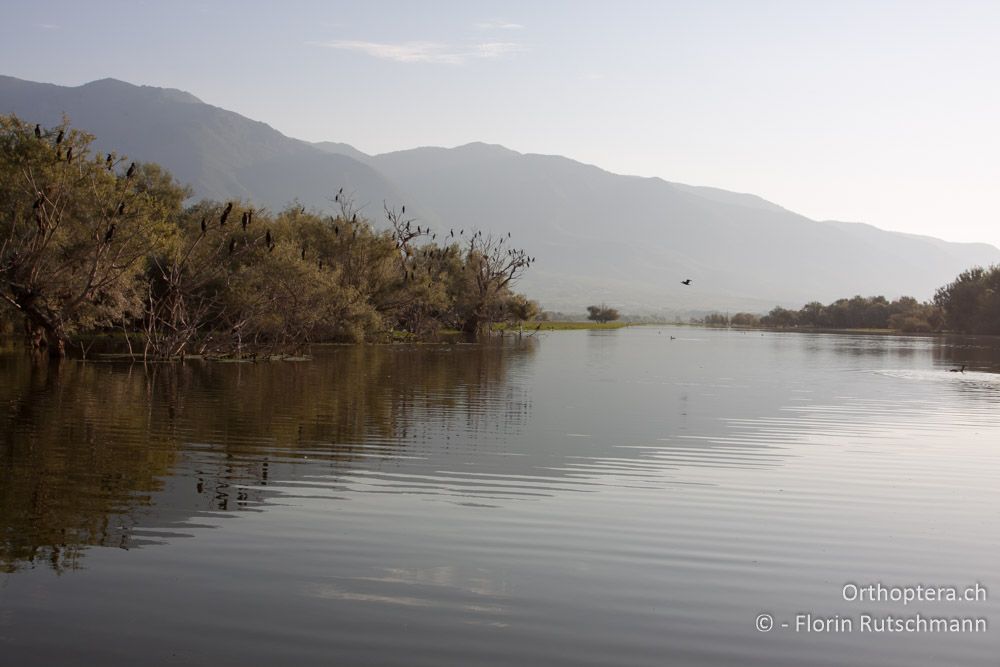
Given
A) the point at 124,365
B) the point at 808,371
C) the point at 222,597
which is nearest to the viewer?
the point at 222,597

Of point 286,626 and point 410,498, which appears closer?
point 286,626

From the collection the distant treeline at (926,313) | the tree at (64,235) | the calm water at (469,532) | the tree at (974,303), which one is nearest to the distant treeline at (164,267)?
the tree at (64,235)

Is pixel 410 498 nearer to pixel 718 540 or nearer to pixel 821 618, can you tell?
pixel 718 540

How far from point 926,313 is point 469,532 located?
171 meters

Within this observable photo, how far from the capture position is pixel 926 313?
168m

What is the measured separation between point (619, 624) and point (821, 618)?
2.39 m

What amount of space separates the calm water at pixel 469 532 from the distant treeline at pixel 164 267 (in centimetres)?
1615

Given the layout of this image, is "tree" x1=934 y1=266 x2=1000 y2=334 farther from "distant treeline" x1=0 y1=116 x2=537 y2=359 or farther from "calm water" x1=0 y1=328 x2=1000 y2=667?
"calm water" x1=0 y1=328 x2=1000 y2=667

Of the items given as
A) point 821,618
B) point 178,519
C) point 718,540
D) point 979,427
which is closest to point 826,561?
point 718,540

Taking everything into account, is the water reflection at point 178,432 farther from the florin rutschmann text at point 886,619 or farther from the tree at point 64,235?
the florin rutschmann text at point 886,619

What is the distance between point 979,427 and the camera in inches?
1216

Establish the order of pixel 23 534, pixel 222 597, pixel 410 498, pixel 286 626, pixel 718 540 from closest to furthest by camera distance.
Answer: pixel 286 626
pixel 222 597
pixel 23 534
pixel 718 540
pixel 410 498

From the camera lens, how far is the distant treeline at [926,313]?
147m

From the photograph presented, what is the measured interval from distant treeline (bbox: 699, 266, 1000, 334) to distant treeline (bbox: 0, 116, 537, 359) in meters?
99.7
